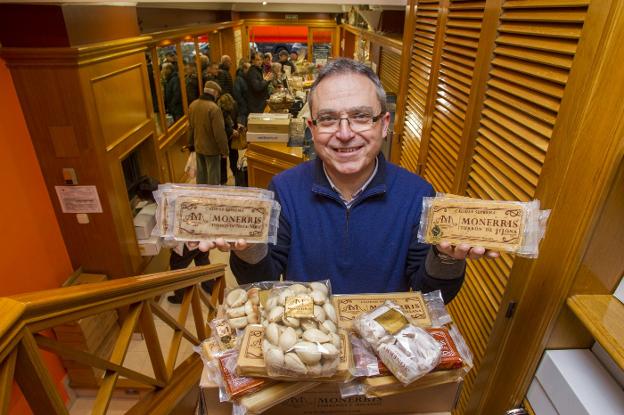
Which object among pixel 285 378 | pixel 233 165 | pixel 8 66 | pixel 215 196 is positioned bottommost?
pixel 233 165

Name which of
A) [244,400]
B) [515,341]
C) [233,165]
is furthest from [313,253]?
[233,165]

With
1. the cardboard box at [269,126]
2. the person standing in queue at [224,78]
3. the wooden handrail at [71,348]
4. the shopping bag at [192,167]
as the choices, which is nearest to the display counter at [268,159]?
the cardboard box at [269,126]

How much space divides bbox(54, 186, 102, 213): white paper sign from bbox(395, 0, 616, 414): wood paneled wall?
2476mm

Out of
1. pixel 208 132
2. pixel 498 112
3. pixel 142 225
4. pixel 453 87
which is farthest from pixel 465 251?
pixel 208 132

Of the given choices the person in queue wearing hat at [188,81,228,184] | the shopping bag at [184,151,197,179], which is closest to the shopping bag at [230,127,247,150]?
the person in queue wearing hat at [188,81,228,184]

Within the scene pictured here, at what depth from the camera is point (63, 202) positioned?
2680mm

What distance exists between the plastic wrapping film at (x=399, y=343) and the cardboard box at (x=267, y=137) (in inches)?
136

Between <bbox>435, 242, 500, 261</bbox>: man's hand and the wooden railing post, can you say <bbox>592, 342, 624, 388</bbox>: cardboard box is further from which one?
the wooden railing post

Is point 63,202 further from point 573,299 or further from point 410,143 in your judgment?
point 573,299

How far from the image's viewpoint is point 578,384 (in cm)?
114

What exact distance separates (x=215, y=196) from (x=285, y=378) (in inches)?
19.2

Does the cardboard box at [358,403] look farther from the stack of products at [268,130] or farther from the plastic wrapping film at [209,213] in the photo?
the stack of products at [268,130]

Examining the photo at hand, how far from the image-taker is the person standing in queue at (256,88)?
22.0 ft

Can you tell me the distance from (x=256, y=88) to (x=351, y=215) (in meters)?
5.91
